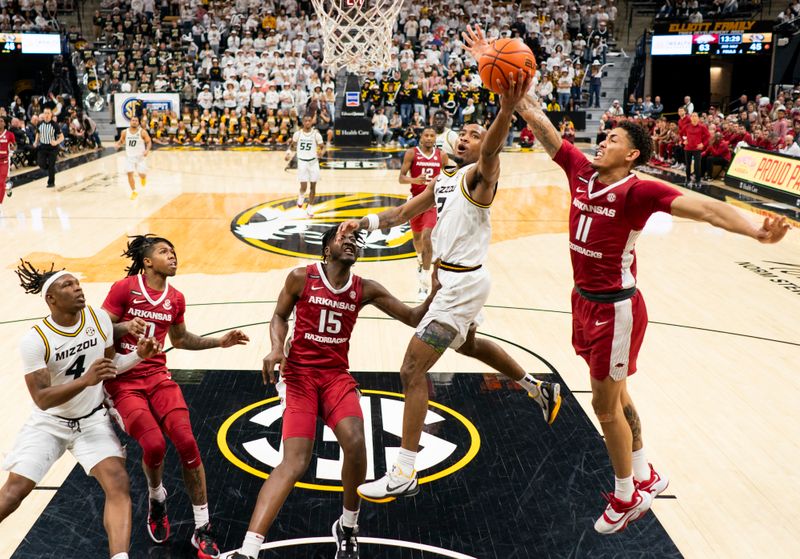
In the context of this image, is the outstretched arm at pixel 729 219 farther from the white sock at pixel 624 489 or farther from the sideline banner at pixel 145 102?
the sideline banner at pixel 145 102

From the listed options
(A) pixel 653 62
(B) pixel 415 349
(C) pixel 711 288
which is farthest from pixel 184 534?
(A) pixel 653 62

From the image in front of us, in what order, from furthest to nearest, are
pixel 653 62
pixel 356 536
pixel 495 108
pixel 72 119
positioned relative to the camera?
pixel 653 62 < pixel 495 108 < pixel 72 119 < pixel 356 536

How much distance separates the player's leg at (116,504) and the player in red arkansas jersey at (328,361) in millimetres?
736

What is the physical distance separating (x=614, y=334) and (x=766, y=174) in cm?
1234

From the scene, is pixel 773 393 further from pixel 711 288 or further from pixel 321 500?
pixel 321 500

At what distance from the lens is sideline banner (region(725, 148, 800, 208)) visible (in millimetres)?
13383

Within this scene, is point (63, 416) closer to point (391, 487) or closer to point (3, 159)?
point (391, 487)

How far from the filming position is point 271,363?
147 inches

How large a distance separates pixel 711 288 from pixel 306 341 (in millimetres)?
6409

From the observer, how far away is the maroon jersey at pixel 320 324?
13.1 feet

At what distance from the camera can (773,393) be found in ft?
19.3

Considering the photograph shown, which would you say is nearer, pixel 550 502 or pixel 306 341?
pixel 306 341

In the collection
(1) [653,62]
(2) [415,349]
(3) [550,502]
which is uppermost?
(1) [653,62]

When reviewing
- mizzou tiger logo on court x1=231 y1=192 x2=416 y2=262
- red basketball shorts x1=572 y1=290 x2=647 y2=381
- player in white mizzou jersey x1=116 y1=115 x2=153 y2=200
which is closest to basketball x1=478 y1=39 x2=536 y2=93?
red basketball shorts x1=572 y1=290 x2=647 y2=381
